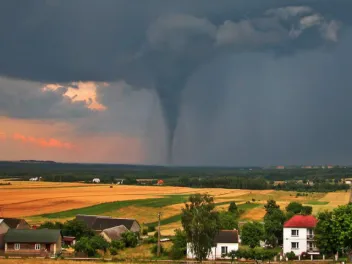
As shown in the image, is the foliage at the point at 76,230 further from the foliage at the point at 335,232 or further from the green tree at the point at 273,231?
the foliage at the point at 335,232

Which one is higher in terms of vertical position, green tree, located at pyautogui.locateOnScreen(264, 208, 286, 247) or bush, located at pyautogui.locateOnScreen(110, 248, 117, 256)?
green tree, located at pyautogui.locateOnScreen(264, 208, 286, 247)

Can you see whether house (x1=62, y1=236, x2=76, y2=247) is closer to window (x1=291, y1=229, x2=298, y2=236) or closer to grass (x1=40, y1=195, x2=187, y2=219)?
grass (x1=40, y1=195, x2=187, y2=219)

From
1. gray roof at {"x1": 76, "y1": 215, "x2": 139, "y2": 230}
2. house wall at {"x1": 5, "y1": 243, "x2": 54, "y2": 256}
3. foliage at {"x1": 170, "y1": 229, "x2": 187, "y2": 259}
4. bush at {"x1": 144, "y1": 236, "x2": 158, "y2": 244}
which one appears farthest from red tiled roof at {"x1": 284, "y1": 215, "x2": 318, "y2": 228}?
house wall at {"x1": 5, "y1": 243, "x2": 54, "y2": 256}

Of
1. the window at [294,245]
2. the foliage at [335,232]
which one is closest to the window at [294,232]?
the window at [294,245]

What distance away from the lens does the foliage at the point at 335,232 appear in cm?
6022

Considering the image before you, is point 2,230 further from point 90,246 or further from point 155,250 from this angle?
point 155,250

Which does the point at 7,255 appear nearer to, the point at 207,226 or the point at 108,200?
the point at 207,226

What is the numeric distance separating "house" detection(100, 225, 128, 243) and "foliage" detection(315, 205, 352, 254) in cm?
2882

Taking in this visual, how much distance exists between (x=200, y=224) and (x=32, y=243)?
→ 25386mm

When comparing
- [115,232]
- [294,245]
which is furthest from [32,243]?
[294,245]

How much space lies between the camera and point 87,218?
90250mm

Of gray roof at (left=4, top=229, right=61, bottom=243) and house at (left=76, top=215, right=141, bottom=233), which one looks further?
house at (left=76, top=215, right=141, bottom=233)

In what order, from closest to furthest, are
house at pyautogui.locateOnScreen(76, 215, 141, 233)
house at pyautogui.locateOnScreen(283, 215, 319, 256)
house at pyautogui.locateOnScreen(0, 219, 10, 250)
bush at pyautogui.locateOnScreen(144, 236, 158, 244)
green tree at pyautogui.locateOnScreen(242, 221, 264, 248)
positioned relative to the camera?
house at pyautogui.locateOnScreen(283, 215, 319, 256), house at pyautogui.locateOnScreen(0, 219, 10, 250), green tree at pyautogui.locateOnScreen(242, 221, 264, 248), bush at pyautogui.locateOnScreen(144, 236, 158, 244), house at pyautogui.locateOnScreen(76, 215, 141, 233)

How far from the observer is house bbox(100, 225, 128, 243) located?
75.2m
